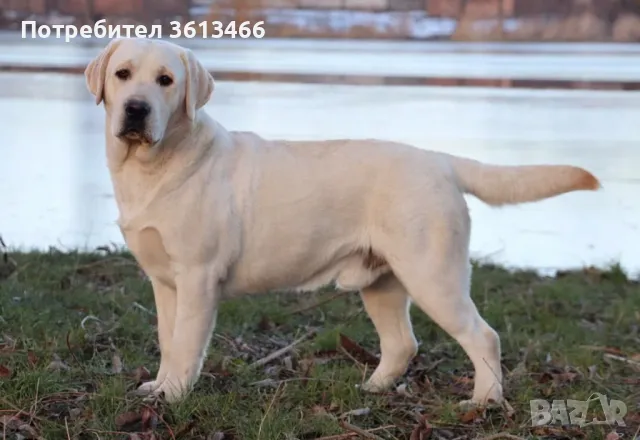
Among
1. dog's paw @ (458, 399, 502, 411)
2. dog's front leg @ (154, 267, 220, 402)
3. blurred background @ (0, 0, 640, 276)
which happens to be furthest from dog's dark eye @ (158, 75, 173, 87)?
blurred background @ (0, 0, 640, 276)

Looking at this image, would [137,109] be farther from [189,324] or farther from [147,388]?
[147,388]

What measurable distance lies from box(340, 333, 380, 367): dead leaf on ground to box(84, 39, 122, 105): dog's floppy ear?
63.0 inches

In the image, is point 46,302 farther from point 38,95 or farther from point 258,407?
point 38,95

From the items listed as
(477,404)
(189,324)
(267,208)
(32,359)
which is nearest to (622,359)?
(477,404)

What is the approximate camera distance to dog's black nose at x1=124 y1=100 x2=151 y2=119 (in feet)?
11.7

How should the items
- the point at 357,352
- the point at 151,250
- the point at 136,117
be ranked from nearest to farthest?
the point at 136,117 < the point at 151,250 < the point at 357,352

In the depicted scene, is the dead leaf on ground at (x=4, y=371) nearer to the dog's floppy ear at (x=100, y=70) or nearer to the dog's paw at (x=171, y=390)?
the dog's paw at (x=171, y=390)

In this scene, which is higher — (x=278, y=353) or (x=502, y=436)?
(x=502, y=436)

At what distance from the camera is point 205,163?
3852mm

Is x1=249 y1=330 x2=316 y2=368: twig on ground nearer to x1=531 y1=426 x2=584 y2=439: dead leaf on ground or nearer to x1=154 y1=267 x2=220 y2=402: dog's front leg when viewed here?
x1=154 y1=267 x2=220 y2=402: dog's front leg

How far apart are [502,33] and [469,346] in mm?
9417

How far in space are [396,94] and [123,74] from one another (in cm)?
845

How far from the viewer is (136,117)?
357cm

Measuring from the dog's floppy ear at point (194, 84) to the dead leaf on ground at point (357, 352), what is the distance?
4.58ft
